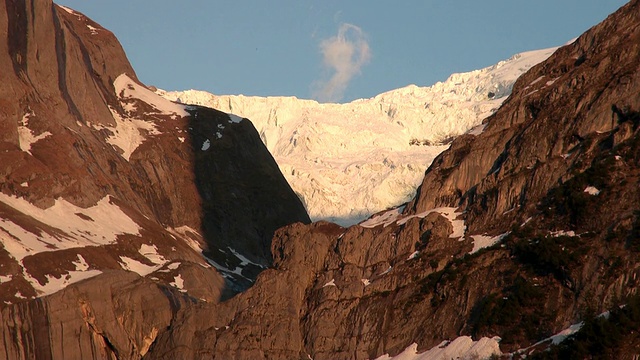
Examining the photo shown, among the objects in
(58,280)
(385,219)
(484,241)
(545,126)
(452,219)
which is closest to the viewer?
(484,241)

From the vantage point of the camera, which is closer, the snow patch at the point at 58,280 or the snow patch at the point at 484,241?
the snow patch at the point at 484,241

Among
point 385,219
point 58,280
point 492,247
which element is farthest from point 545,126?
point 58,280

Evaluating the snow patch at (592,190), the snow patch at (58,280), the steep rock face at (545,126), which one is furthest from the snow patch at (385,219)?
the snow patch at (58,280)

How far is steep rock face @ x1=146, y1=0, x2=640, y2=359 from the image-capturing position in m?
126

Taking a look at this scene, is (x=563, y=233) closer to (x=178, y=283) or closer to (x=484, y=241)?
(x=484, y=241)

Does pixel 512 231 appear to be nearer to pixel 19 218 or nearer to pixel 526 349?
pixel 526 349

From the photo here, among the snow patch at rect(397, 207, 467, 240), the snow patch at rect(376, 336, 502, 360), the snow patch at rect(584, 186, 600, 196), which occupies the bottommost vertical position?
the snow patch at rect(376, 336, 502, 360)

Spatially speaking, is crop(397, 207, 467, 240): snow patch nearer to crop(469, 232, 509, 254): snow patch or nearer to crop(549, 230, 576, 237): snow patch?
crop(469, 232, 509, 254): snow patch

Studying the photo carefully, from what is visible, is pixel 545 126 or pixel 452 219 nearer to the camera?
pixel 545 126

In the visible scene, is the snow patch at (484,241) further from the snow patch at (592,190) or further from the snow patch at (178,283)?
the snow patch at (178,283)

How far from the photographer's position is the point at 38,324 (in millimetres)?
166125

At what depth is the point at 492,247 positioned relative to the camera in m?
136

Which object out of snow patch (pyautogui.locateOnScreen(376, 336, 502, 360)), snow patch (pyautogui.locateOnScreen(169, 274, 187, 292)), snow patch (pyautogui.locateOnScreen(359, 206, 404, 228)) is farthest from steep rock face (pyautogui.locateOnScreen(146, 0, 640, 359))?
snow patch (pyautogui.locateOnScreen(169, 274, 187, 292))

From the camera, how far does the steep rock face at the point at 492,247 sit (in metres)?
126
